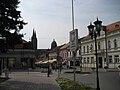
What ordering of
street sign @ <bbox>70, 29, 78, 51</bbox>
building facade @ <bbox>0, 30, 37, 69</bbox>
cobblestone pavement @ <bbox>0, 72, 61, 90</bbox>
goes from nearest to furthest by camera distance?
street sign @ <bbox>70, 29, 78, 51</bbox>
cobblestone pavement @ <bbox>0, 72, 61, 90</bbox>
building facade @ <bbox>0, 30, 37, 69</bbox>

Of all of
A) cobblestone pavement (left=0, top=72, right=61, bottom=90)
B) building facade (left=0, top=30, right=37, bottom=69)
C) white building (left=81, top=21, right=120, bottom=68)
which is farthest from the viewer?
building facade (left=0, top=30, right=37, bottom=69)

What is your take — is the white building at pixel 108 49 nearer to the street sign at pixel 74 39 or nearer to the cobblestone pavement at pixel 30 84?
the cobblestone pavement at pixel 30 84

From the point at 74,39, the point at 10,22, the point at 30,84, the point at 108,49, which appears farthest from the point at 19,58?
the point at 74,39

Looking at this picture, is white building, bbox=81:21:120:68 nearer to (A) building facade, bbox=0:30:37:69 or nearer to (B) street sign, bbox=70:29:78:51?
(A) building facade, bbox=0:30:37:69

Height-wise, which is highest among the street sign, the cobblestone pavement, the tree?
the tree

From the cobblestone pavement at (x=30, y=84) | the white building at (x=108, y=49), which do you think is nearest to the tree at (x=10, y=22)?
the cobblestone pavement at (x=30, y=84)

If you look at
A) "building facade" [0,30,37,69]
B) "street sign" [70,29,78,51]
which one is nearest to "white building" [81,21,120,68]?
"building facade" [0,30,37,69]

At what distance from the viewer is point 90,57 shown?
82438 mm

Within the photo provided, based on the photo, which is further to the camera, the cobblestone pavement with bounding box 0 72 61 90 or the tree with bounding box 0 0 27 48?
the tree with bounding box 0 0 27 48

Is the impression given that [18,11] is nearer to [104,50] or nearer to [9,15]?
[9,15]

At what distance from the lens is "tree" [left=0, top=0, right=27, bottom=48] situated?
30.1 m

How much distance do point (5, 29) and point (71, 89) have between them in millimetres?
13724

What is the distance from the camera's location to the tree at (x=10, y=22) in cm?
3006

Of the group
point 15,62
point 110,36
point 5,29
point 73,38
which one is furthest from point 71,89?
point 15,62
